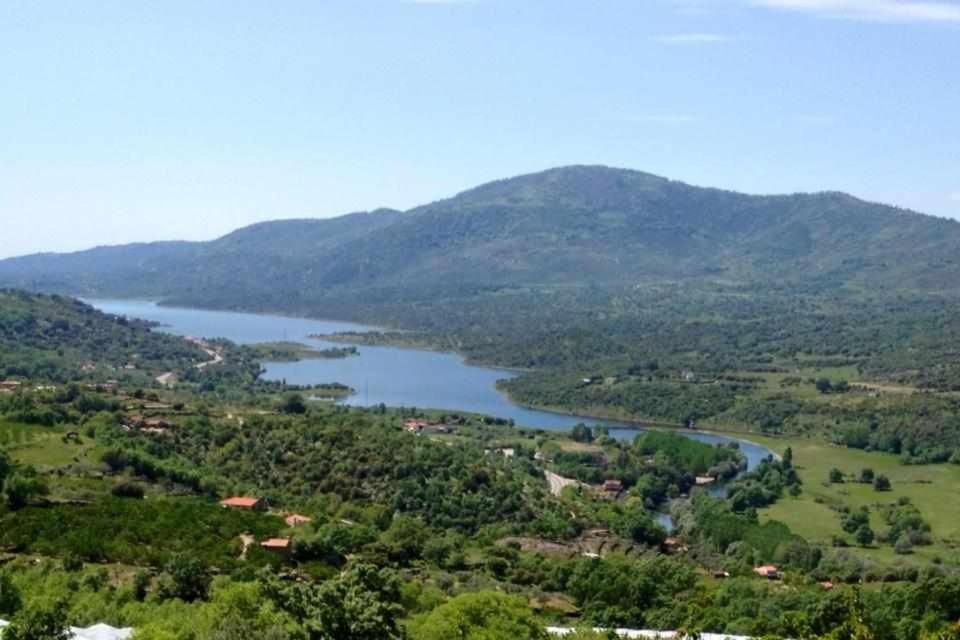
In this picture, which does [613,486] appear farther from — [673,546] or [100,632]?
[100,632]

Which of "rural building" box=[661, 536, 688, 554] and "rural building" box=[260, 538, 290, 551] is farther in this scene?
"rural building" box=[661, 536, 688, 554]

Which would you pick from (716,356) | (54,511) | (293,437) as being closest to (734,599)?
(54,511)

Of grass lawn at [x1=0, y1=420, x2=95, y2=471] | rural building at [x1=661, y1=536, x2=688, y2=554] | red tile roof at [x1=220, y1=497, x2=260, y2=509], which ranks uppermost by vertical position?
grass lawn at [x1=0, y1=420, x2=95, y2=471]

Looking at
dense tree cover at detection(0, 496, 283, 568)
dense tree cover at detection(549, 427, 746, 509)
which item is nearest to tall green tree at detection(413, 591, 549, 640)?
dense tree cover at detection(0, 496, 283, 568)

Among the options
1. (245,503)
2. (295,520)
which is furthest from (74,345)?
(295,520)

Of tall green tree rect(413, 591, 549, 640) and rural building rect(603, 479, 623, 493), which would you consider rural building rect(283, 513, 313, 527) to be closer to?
tall green tree rect(413, 591, 549, 640)

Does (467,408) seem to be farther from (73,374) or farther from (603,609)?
(603,609)

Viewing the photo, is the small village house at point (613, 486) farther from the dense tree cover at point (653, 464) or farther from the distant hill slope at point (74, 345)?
the distant hill slope at point (74, 345)
